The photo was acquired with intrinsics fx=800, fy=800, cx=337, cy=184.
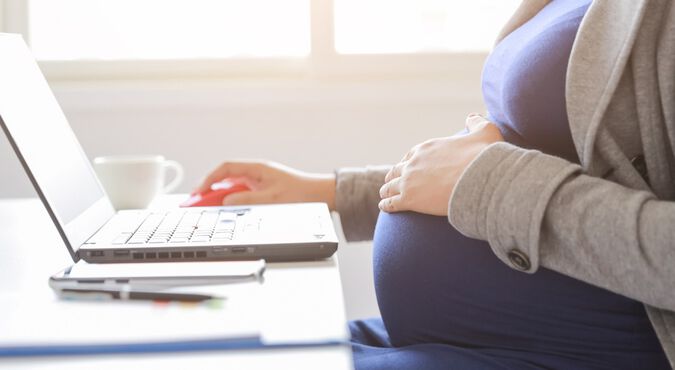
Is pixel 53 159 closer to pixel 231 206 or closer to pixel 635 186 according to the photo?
pixel 231 206

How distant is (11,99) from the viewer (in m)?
0.82

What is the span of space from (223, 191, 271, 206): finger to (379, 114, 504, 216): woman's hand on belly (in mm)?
280

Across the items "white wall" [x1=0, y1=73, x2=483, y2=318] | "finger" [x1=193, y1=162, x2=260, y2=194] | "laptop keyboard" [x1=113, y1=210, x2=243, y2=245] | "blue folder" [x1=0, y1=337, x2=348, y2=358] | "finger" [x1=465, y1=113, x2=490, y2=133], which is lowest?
"white wall" [x1=0, y1=73, x2=483, y2=318]

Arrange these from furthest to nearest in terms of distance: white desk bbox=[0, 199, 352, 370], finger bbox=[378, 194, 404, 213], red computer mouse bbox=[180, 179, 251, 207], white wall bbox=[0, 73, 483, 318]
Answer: white wall bbox=[0, 73, 483, 318]
red computer mouse bbox=[180, 179, 251, 207]
finger bbox=[378, 194, 404, 213]
white desk bbox=[0, 199, 352, 370]

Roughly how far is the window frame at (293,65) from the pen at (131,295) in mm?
1156

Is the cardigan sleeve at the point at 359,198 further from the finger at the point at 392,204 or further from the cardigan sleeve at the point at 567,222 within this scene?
the cardigan sleeve at the point at 567,222

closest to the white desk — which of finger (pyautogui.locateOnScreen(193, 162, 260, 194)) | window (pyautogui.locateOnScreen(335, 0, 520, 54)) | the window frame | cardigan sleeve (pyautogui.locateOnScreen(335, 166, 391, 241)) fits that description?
finger (pyautogui.locateOnScreen(193, 162, 260, 194))

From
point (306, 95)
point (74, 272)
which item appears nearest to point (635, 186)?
point (74, 272)

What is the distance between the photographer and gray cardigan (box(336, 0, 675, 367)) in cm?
65

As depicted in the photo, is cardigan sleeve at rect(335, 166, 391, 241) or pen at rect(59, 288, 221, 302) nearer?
pen at rect(59, 288, 221, 302)

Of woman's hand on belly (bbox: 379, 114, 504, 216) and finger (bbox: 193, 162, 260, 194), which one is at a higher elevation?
woman's hand on belly (bbox: 379, 114, 504, 216)

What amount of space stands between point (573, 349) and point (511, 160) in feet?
0.63

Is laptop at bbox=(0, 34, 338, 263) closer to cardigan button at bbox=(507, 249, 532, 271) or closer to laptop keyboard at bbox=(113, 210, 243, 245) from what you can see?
laptop keyboard at bbox=(113, 210, 243, 245)

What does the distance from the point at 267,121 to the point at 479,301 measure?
0.99 m
